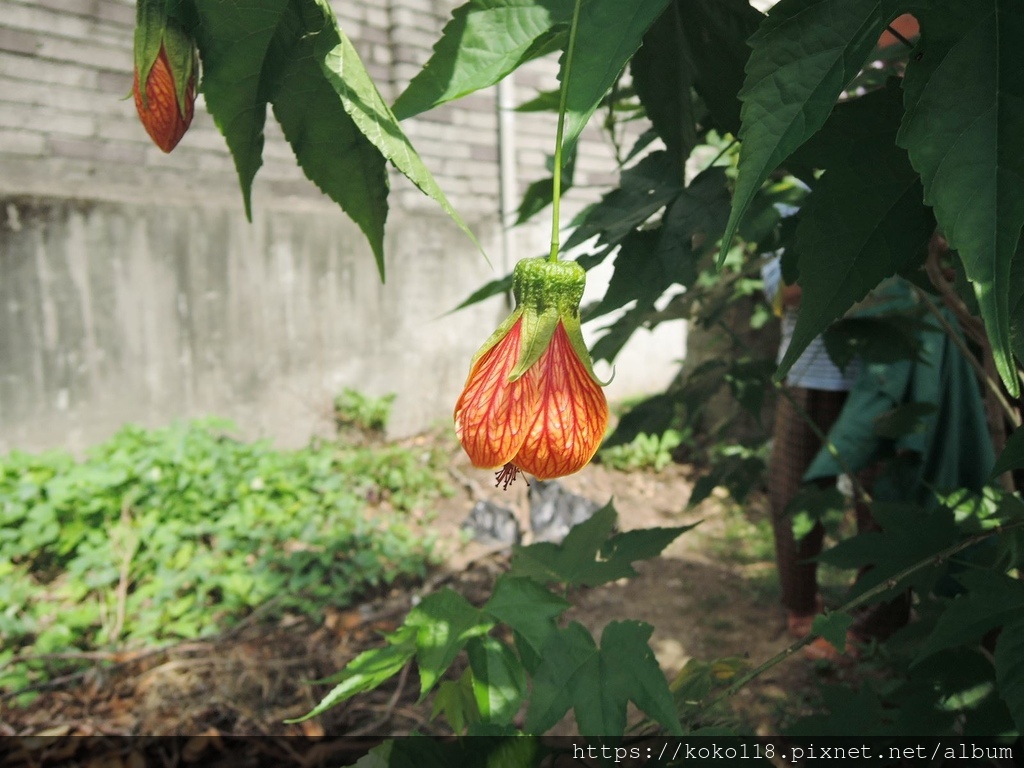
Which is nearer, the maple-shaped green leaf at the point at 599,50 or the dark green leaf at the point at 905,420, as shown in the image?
the maple-shaped green leaf at the point at 599,50

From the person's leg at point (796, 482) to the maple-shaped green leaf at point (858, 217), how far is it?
1.71m

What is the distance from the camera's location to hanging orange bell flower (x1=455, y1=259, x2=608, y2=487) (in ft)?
1.70

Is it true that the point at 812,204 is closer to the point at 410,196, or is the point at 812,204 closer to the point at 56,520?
the point at 56,520

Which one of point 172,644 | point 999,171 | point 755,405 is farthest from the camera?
point 172,644

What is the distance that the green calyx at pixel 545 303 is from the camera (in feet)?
1.81

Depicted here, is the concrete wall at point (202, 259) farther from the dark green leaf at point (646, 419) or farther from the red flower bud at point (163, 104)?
the red flower bud at point (163, 104)

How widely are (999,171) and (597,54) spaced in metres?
0.22

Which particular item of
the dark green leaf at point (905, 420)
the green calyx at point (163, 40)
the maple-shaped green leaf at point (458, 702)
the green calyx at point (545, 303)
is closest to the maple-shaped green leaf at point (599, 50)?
the green calyx at point (545, 303)

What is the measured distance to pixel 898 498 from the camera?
169cm

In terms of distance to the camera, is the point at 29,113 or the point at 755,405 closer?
the point at 755,405

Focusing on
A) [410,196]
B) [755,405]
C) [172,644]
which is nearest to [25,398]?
[172,644]

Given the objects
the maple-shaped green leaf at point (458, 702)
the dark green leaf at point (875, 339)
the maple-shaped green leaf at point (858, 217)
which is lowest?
the maple-shaped green leaf at point (458, 702)

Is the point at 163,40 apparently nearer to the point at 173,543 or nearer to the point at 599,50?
the point at 599,50

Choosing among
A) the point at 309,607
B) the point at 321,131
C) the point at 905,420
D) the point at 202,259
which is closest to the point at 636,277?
the point at 321,131
